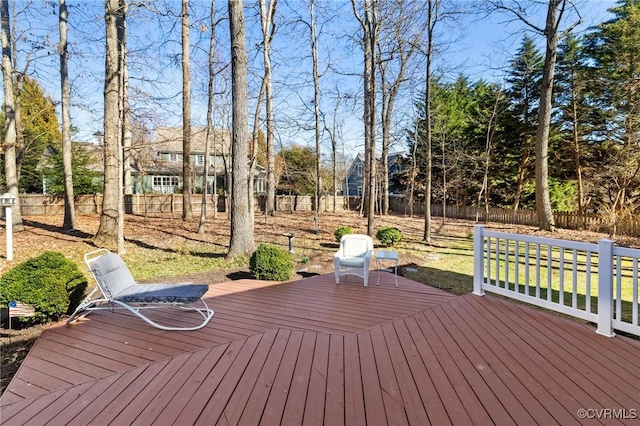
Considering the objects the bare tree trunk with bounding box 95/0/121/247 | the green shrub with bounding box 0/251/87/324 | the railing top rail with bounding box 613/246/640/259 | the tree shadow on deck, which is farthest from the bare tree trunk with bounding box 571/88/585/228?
the green shrub with bounding box 0/251/87/324

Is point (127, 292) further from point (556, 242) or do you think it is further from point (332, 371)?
point (556, 242)

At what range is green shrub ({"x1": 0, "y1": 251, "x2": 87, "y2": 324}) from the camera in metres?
3.41

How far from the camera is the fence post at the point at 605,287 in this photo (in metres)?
2.99

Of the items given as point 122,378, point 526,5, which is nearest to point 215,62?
point 526,5

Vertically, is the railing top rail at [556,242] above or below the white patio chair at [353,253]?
above

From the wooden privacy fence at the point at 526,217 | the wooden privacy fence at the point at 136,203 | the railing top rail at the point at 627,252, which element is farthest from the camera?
the wooden privacy fence at the point at 136,203

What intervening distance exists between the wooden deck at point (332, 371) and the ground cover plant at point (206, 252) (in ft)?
2.35

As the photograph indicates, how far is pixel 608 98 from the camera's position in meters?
13.6

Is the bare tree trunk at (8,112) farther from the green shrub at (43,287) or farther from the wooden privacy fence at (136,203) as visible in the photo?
the green shrub at (43,287)

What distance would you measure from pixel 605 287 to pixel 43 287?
5.57 metres

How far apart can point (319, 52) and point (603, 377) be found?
15690mm

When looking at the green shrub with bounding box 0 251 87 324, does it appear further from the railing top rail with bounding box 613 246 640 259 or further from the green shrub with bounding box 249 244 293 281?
the railing top rail with bounding box 613 246 640 259

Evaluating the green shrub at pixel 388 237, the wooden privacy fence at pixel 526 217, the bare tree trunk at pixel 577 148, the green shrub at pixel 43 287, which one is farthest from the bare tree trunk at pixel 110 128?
the bare tree trunk at pixel 577 148

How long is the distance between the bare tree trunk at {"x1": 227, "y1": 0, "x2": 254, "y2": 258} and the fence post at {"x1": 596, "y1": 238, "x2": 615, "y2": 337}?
5.57 m
